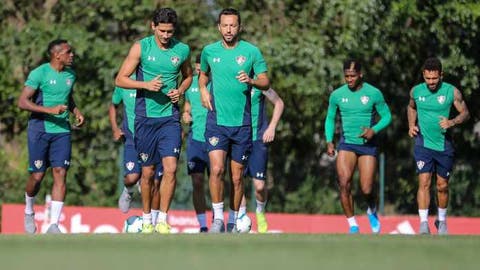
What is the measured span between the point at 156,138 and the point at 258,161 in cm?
310

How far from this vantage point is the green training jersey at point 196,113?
1889 centimetres

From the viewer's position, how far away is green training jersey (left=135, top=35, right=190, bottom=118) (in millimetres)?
16219

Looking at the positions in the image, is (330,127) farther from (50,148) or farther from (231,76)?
(50,148)

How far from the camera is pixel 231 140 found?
54.8 feet

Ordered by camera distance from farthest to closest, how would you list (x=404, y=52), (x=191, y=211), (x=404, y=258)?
(x=404, y=52), (x=191, y=211), (x=404, y=258)

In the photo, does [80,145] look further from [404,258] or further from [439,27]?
[404,258]

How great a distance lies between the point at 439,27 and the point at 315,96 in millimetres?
2540

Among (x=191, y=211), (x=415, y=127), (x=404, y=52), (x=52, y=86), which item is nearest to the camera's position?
(x=52, y=86)

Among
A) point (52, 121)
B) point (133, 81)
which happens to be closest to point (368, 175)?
point (52, 121)

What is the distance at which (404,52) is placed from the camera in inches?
1062

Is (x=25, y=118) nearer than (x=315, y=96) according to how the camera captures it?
No

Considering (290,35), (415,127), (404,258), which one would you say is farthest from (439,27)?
(404,258)

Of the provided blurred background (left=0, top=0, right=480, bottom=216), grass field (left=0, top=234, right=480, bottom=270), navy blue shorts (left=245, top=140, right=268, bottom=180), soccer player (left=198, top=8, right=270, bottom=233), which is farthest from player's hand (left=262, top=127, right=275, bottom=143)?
blurred background (left=0, top=0, right=480, bottom=216)

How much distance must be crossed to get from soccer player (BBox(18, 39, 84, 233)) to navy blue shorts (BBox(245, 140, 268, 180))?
95.9 inches
